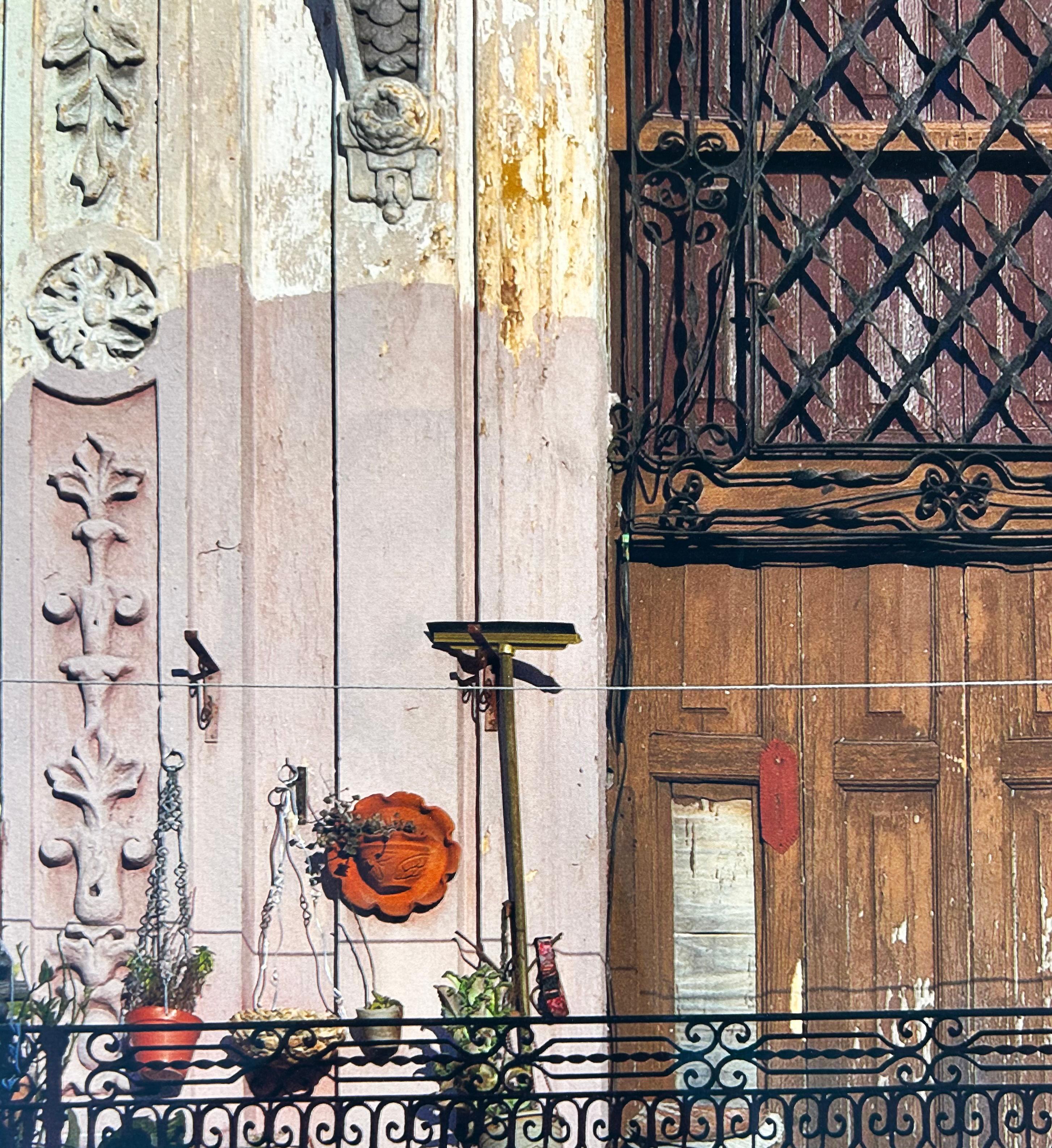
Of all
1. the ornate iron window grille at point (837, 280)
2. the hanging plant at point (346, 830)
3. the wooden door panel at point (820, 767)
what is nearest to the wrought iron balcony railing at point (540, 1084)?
the wooden door panel at point (820, 767)

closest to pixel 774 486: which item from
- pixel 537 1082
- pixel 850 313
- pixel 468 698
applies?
pixel 850 313

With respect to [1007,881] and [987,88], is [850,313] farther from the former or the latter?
[1007,881]

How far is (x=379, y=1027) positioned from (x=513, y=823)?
32.8 inches

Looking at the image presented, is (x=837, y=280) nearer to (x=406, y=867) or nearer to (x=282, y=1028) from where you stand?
(x=406, y=867)

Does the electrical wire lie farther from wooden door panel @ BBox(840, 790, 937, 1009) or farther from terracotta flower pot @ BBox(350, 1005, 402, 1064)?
terracotta flower pot @ BBox(350, 1005, 402, 1064)

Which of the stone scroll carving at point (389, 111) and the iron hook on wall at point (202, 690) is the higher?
the stone scroll carving at point (389, 111)

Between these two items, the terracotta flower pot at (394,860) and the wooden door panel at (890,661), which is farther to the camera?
the wooden door panel at (890,661)

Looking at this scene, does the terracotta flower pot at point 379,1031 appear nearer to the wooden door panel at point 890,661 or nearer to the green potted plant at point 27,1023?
the green potted plant at point 27,1023

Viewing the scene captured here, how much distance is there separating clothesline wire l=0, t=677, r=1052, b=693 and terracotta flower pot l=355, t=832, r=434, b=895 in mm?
549

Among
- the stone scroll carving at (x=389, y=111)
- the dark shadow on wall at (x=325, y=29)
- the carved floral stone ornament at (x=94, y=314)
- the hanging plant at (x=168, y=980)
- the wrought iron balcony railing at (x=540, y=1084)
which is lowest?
the wrought iron balcony railing at (x=540, y=1084)

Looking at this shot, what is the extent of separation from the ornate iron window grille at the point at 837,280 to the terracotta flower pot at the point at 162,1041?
2.48 m

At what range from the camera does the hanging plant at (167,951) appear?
5.27 meters

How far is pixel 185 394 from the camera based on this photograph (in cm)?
564

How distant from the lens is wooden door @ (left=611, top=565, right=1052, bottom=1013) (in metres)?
5.79
